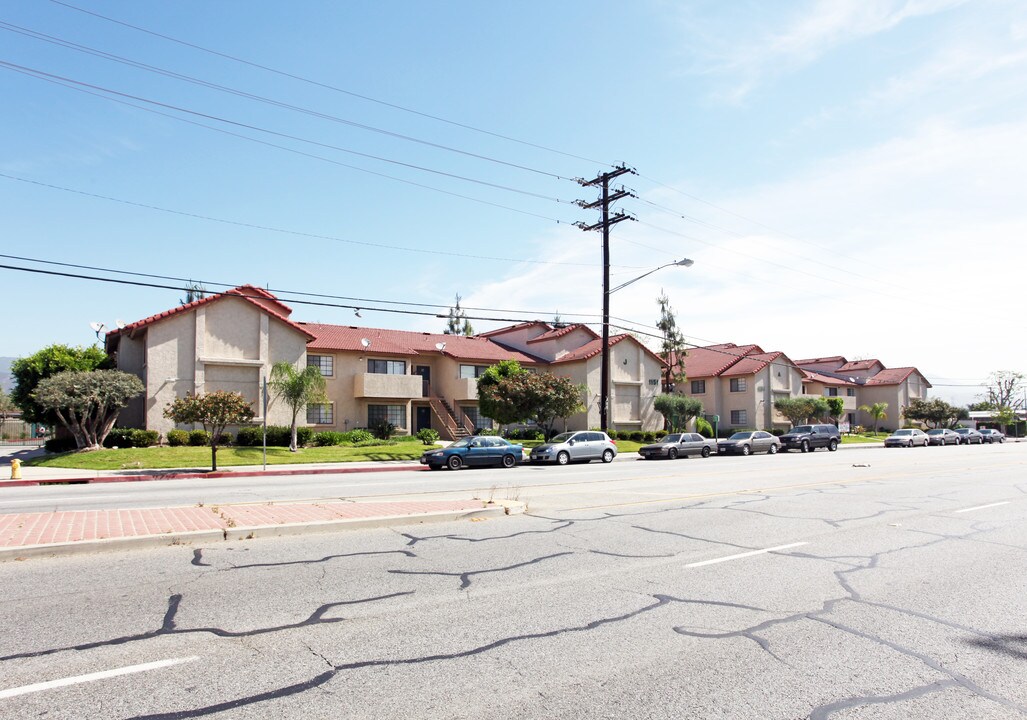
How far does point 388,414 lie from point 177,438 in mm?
12687

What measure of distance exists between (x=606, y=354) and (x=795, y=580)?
92.6 ft

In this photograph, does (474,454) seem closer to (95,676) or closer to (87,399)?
(87,399)

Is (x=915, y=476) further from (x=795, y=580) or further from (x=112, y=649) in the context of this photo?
(x=112, y=649)

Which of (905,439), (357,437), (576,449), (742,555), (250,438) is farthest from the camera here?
(905,439)

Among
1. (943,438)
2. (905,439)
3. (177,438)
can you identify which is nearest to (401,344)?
(177,438)

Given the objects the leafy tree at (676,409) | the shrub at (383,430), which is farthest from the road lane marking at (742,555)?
the leafy tree at (676,409)

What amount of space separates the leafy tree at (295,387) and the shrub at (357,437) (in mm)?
2888

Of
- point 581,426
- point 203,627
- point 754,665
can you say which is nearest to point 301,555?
point 203,627

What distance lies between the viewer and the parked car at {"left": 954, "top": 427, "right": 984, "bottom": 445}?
57.6 meters

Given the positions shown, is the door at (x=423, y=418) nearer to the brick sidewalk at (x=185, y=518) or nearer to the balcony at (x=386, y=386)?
the balcony at (x=386, y=386)

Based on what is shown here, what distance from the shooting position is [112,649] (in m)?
5.02

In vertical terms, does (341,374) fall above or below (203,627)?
above

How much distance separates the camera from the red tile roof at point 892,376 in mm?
70331

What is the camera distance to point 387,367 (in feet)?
133
